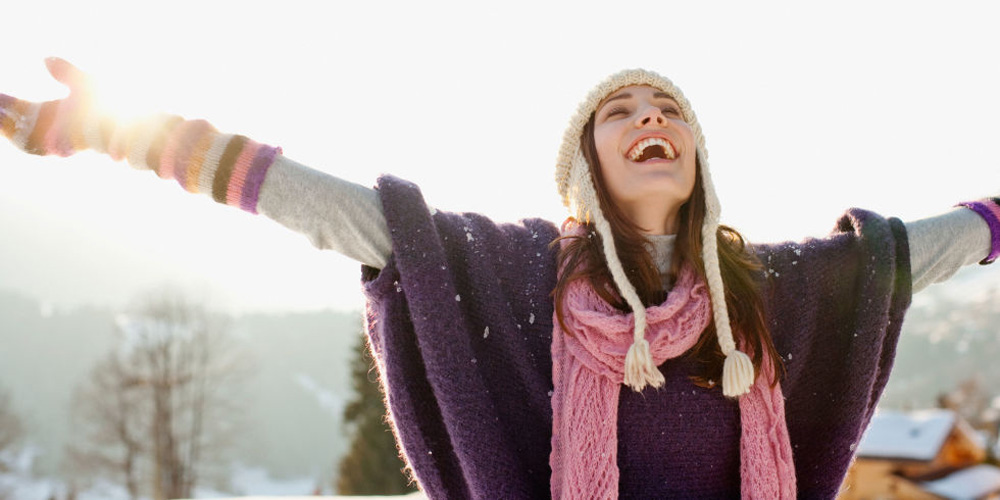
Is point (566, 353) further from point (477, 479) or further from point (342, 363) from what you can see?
point (342, 363)

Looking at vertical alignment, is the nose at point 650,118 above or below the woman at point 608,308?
above

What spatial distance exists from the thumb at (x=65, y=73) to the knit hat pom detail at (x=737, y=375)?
1664mm

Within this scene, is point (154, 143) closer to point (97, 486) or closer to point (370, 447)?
point (370, 447)

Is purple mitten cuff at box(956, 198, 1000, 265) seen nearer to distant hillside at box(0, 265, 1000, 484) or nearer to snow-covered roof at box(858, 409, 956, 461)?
snow-covered roof at box(858, 409, 956, 461)

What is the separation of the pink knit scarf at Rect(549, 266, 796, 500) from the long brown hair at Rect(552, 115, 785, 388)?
0.15ft

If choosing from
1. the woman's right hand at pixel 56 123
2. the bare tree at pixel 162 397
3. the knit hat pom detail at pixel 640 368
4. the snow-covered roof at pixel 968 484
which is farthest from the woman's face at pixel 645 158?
the snow-covered roof at pixel 968 484

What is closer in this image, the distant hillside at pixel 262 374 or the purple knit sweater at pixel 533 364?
the purple knit sweater at pixel 533 364

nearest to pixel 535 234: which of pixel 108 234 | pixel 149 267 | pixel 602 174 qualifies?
pixel 602 174

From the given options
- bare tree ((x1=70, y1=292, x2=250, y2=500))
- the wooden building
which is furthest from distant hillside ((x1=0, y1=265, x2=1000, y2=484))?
bare tree ((x1=70, y1=292, x2=250, y2=500))

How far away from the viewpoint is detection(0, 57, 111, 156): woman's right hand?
146 cm

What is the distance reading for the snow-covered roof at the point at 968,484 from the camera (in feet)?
54.5

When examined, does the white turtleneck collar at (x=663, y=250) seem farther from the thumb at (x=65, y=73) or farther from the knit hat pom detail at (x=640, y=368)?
the thumb at (x=65, y=73)

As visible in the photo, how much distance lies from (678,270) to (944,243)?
849 millimetres

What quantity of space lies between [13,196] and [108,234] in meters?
7.23
